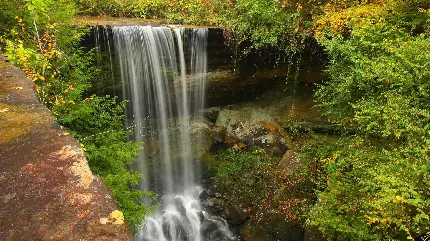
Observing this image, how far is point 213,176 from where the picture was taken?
39.3 feet

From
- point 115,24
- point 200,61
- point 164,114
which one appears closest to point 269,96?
point 200,61

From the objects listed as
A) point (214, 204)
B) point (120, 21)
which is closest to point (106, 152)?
point (214, 204)

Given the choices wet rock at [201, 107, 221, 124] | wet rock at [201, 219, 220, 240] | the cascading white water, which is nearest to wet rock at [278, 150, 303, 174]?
the cascading white water

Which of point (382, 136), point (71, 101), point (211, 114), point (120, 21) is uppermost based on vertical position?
point (120, 21)

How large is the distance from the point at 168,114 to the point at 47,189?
34.2 feet

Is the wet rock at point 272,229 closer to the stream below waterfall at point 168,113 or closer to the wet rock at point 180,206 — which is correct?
the stream below waterfall at point 168,113

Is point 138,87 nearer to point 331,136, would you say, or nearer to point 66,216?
point 331,136

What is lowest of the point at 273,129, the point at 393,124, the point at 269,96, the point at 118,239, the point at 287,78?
the point at 273,129

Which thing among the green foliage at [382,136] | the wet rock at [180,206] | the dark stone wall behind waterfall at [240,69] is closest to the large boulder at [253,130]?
the dark stone wall behind waterfall at [240,69]

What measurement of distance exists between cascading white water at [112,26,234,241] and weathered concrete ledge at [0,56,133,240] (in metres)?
7.67

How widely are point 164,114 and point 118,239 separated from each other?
1071 cm

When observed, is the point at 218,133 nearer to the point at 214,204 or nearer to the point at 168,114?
the point at 168,114

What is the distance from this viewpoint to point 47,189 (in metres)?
2.38

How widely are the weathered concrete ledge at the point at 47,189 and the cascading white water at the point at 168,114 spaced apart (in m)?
7.67
